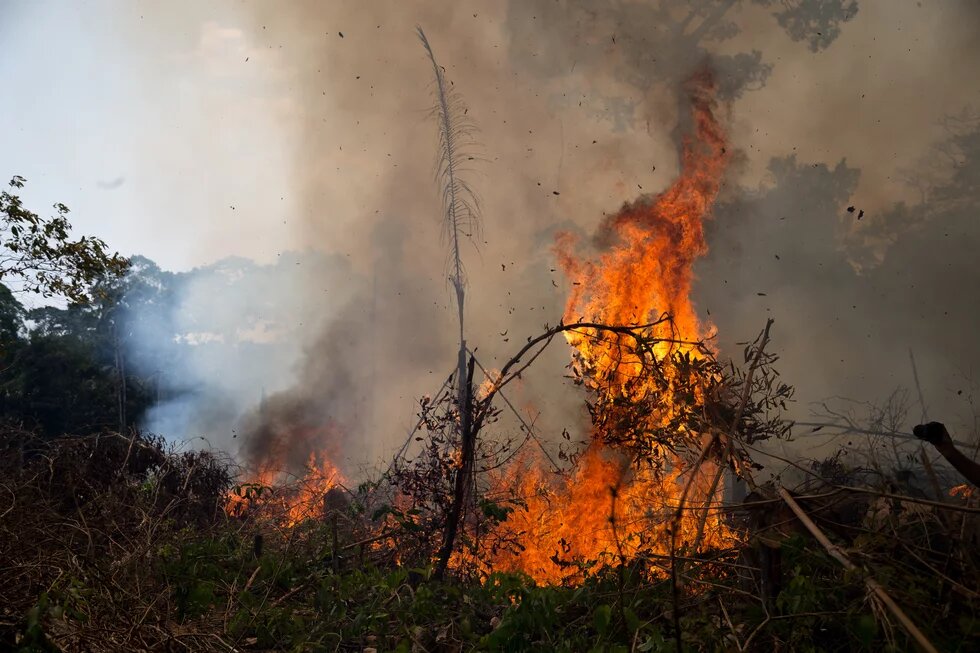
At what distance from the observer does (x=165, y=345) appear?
31.3 metres

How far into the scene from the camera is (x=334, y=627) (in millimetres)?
4895

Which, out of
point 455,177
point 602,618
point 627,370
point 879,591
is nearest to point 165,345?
point 455,177

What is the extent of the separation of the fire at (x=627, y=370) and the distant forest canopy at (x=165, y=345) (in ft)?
51.0

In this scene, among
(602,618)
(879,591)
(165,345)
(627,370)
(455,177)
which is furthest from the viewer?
(165,345)

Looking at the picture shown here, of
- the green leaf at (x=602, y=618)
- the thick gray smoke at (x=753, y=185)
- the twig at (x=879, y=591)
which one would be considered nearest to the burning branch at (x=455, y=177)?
the thick gray smoke at (x=753, y=185)

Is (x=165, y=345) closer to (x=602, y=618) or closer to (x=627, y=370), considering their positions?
(x=627, y=370)

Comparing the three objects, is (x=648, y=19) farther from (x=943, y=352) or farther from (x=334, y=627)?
(x=334, y=627)

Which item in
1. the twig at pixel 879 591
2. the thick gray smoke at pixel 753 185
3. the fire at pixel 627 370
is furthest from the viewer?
the thick gray smoke at pixel 753 185

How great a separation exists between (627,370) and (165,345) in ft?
90.6

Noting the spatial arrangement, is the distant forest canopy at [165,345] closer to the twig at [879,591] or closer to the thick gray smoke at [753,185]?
the thick gray smoke at [753,185]

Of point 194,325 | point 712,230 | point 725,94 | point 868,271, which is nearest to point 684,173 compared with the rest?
point 725,94

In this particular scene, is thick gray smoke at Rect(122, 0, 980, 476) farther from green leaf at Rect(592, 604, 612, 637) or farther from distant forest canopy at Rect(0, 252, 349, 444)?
green leaf at Rect(592, 604, 612, 637)

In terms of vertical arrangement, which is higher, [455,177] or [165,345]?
[455,177]

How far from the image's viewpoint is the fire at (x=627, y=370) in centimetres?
727
